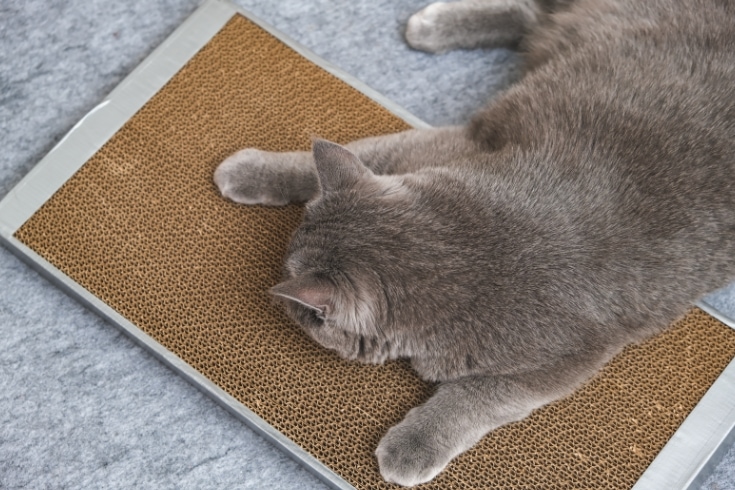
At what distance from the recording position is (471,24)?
5.45 ft

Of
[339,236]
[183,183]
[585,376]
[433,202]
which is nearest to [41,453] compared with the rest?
[183,183]

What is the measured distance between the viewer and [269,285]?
4.82 feet

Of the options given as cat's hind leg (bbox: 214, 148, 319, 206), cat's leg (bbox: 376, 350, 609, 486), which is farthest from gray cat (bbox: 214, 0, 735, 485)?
cat's hind leg (bbox: 214, 148, 319, 206)

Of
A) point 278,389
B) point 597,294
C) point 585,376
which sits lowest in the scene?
point 278,389

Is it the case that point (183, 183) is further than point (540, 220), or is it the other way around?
point (183, 183)

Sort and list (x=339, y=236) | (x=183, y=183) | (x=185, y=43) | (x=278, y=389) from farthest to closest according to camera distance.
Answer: (x=185, y=43), (x=183, y=183), (x=278, y=389), (x=339, y=236)

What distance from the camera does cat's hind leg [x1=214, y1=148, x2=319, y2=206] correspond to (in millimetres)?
1467

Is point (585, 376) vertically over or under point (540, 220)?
under

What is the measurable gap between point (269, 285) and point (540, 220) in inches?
19.9

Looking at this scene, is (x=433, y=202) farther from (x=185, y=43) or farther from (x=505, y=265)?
(x=185, y=43)

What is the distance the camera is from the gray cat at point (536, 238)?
1.17 m

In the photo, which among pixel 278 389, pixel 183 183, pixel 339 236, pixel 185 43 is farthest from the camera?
pixel 185 43

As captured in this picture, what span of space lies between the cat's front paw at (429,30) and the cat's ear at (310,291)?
74 centimetres

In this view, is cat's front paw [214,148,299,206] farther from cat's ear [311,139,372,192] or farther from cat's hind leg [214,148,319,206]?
cat's ear [311,139,372,192]
